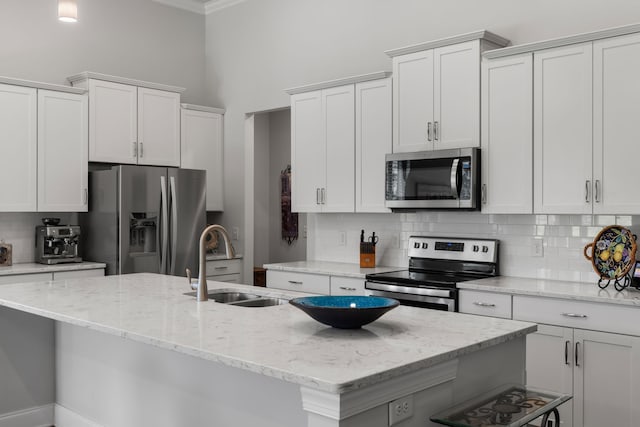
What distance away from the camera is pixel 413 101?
175 inches

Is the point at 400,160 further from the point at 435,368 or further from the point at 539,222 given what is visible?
the point at 435,368

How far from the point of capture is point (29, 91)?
501 centimetres

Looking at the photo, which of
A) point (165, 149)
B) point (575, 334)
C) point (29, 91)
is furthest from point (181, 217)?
point (575, 334)

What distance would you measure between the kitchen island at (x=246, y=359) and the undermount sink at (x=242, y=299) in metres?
0.05

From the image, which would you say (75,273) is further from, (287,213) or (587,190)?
(587,190)

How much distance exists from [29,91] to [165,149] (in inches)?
53.3

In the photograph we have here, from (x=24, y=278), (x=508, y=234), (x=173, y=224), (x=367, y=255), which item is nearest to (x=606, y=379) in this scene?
(x=508, y=234)

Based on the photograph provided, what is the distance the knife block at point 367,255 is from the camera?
4891 mm

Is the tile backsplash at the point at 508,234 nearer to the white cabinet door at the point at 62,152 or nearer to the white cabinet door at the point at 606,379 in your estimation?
the white cabinet door at the point at 606,379

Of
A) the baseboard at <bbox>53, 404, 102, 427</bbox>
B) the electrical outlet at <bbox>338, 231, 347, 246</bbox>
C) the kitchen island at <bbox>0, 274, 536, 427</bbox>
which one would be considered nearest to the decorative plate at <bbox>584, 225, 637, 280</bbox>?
the kitchen island at <bbox>0, 274, 536, 427</bbox>

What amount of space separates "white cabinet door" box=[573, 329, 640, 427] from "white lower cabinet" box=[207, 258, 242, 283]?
3.62m

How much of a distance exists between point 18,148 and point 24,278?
3.46ft

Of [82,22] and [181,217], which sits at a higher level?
[82,22]

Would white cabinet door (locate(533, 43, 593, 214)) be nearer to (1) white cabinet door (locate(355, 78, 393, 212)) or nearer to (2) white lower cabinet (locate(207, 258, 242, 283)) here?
(1) white cabinet door (locate(355, 78, 393, 212))
